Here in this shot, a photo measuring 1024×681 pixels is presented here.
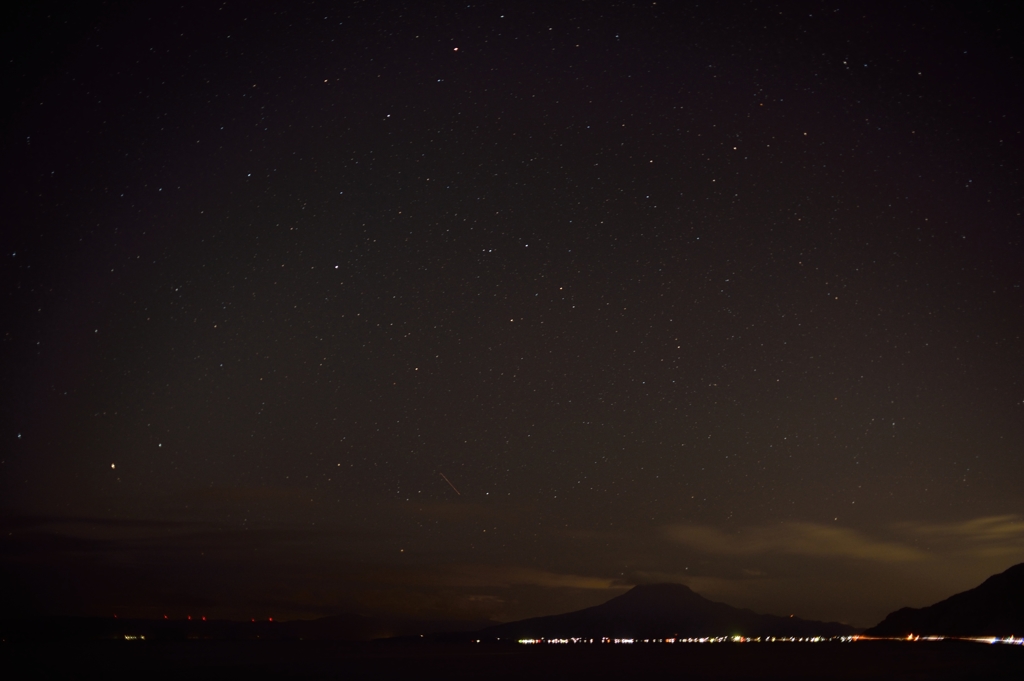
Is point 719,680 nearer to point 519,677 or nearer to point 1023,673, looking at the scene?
point 519,677

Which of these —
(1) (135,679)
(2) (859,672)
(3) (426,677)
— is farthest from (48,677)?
(2) (859,672)

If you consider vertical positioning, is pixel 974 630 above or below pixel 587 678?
below

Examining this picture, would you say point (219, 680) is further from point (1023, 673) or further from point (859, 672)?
point (1023, 673)

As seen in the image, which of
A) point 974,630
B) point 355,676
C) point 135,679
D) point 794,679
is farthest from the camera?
point 974,630

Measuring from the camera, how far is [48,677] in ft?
155

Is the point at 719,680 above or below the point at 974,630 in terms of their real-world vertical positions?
above

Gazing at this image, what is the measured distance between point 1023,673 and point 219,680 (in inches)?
1777

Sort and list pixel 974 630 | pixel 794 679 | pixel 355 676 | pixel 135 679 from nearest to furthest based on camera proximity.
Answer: pixel 794 679 < pixel 135 679 < pixel 355 676 < pixel 974 630

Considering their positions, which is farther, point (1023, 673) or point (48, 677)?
point (48, 677)

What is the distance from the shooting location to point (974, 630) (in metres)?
194

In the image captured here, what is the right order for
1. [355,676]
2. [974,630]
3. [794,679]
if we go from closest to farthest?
[794,679], [355,676], [974,630]

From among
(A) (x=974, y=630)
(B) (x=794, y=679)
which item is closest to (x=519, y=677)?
(B) (x=794, y=679)

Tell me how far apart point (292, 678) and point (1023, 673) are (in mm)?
41642

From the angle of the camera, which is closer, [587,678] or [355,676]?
[587,678]
